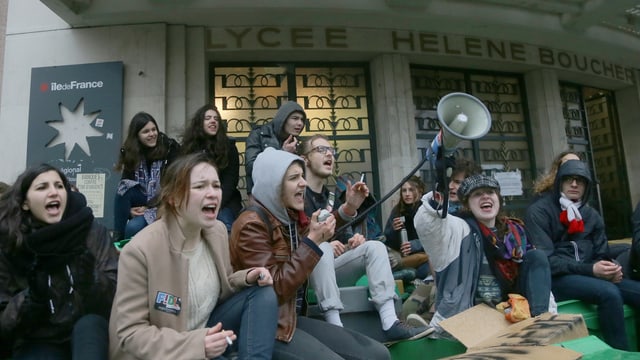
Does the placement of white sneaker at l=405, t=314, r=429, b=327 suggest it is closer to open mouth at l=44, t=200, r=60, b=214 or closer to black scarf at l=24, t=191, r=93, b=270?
black scarf at l=24, t=191, r=93, b=270

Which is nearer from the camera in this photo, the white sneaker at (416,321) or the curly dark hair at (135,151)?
the white sneaker at (416,321)

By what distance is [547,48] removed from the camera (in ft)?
29.0

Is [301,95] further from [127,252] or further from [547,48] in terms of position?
[127,252]

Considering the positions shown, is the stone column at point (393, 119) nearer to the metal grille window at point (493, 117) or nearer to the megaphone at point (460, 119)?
the metal grille window at point (493, 117)

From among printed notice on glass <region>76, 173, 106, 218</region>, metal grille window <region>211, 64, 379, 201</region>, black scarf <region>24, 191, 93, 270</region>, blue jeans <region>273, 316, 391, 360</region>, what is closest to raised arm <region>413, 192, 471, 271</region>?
blue jeans <region>273, 316, 391, 360</region>

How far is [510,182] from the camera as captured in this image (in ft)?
28.3

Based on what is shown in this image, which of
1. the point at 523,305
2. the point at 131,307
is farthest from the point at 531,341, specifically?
the point at 131,307

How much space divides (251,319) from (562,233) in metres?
3.05

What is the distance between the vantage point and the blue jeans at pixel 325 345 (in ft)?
7.81

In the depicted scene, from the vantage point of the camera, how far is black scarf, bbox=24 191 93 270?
2445 millimetres

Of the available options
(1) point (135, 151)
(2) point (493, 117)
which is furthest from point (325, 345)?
(2) point (493, 117)

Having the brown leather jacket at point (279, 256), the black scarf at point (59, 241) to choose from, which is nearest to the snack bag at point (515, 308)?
the brown leather jacket at point (279, 256)

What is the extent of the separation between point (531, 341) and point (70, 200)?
2820 mm

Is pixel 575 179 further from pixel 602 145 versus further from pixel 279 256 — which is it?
pixel 602 145
